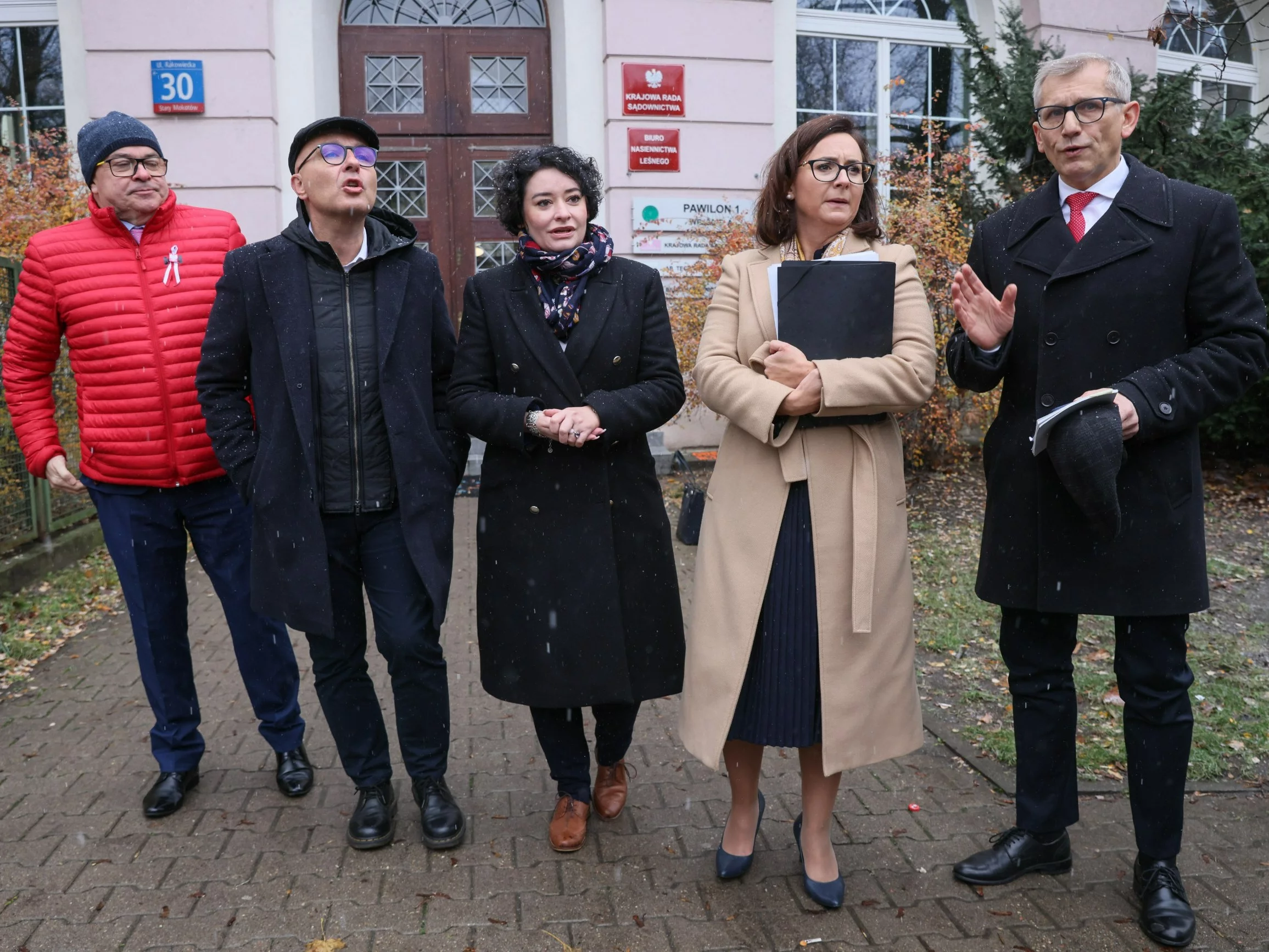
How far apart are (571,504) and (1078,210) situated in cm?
168

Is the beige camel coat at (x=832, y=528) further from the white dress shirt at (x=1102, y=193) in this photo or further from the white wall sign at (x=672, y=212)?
the white wall sign at (x=672, y=212)

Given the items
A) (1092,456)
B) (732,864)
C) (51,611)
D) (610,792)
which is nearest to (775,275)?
(1092,456)

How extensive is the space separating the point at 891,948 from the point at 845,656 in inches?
30.2

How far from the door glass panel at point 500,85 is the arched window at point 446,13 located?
338 millimetres

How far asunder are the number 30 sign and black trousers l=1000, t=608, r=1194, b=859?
863 centimetres

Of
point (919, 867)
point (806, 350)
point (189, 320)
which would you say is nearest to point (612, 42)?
point (189, 320)

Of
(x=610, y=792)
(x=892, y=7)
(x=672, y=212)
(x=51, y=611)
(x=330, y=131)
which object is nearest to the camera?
(x=330, y=131)

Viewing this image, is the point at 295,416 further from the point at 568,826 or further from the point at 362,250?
the point at 568,826

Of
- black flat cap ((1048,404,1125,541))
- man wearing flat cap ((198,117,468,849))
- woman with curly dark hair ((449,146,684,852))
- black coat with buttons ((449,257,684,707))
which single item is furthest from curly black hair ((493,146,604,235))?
black flat cap ((1048,404,1125,541))

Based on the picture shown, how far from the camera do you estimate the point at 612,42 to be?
9.55 meters

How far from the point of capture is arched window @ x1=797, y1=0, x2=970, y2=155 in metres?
10.6

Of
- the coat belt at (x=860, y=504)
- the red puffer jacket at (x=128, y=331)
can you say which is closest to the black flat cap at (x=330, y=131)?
the red puffer jacket at (x=128, y=331)

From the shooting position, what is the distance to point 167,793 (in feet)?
12.1

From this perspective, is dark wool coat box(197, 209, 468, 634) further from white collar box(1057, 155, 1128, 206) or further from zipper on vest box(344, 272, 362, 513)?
white collar box(1057, 155, 1128, 206)
